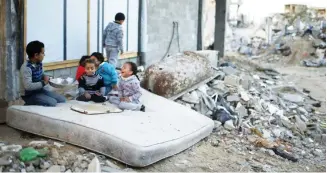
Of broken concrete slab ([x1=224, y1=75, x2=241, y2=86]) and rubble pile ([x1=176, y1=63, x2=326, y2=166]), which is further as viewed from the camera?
broken concrete slab ([x1=224, y1=75, x2=241, y2=86])

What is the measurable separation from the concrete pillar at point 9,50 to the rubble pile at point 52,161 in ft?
4.79

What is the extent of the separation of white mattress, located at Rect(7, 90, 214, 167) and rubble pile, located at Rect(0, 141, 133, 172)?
0.55ft

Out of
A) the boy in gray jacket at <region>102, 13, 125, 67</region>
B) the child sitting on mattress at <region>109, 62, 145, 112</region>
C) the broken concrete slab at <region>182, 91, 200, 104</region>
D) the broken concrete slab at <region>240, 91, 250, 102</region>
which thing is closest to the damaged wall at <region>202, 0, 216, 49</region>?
the broken concrete slab at <region>240, 91, 250, 102</region>

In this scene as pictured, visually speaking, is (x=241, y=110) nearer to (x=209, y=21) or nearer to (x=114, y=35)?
(x=114, y=35)

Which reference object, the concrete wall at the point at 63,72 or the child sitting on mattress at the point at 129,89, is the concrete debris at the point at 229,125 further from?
the concrete wall at the point at 63,72

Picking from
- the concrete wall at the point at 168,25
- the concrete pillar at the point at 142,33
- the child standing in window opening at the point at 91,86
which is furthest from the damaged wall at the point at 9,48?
the concrete wall at the point at 168,25

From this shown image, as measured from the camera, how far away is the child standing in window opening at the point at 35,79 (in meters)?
5.22

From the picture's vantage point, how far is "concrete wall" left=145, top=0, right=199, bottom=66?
411 inches

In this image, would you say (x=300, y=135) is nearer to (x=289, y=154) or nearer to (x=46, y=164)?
(x=289, y=154)

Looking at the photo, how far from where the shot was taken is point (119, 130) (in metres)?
4.58

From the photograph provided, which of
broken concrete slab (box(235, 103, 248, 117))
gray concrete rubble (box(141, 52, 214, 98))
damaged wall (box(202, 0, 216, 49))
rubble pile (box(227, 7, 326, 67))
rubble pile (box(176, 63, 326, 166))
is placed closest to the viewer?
rubble pile (box(176, 63, 326, 166))

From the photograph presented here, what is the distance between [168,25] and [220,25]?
4887 mm

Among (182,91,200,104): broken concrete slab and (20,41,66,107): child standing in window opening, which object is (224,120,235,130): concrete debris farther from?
(20,41,66,107): child standing in window opening

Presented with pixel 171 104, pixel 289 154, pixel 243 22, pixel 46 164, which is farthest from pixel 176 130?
pixel 243 22
